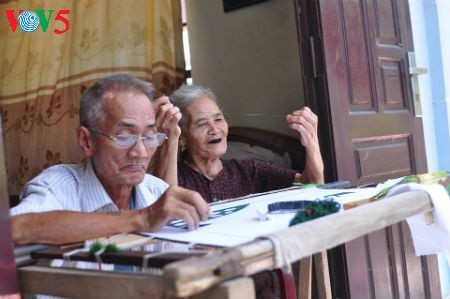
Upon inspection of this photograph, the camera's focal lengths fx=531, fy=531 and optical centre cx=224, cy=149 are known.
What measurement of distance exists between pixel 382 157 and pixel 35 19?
2085mm

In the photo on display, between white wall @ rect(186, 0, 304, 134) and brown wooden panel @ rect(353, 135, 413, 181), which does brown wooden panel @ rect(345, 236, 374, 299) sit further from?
white wall @ rect(186, 0, 304, 134)

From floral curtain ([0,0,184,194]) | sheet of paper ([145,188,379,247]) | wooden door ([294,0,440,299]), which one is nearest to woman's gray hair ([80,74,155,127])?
sheet of paper ([145,188,379,247])

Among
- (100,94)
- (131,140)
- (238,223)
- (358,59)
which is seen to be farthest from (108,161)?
(358,59)

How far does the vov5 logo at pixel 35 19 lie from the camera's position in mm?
2924

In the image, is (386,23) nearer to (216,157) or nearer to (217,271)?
(216,157)

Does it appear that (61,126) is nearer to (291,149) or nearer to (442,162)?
(291,149)

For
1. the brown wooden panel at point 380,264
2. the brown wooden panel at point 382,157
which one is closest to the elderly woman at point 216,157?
the brown wooden panel at point 382,157

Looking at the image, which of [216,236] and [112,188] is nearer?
[216,236]

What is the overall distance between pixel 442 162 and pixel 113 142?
8.43ft

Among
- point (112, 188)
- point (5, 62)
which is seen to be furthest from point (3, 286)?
point (5, 62)

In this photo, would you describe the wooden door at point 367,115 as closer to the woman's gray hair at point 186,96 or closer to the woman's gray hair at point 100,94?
the woman's gray hair at point 186,96

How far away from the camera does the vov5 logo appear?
2924 mm

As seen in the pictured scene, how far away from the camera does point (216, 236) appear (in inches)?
42.2

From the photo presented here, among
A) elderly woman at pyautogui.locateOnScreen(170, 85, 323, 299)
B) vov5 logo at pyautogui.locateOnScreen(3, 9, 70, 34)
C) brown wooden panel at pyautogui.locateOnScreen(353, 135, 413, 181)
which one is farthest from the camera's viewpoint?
vov5 logo at pyautogui.locateOnScreen(3, 9, 70, 34)
